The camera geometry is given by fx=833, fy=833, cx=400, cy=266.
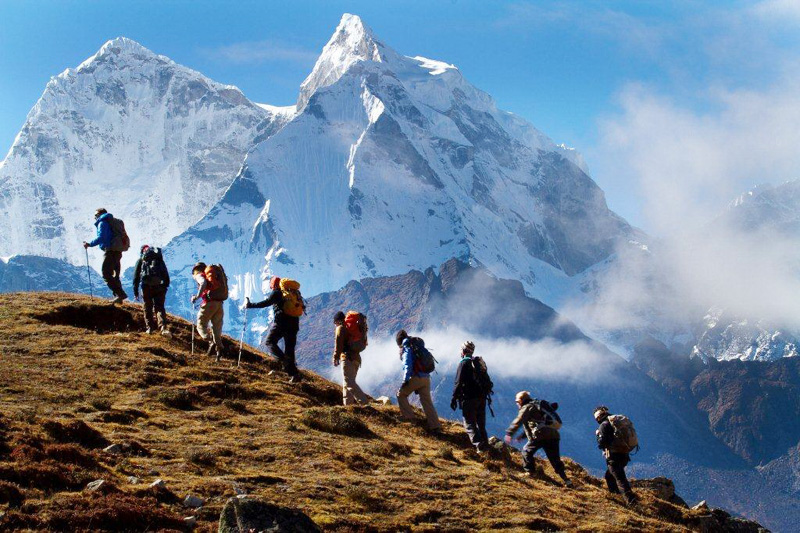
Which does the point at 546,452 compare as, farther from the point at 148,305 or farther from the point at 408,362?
the point at 148,305

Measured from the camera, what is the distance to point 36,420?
16.1 m

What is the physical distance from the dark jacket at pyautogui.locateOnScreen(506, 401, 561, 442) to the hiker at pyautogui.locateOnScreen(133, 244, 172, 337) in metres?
12.2

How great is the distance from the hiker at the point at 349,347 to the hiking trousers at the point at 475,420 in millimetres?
3888

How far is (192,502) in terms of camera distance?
1392 centimetres

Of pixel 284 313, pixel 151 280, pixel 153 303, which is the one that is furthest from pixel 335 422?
pixel 153 303

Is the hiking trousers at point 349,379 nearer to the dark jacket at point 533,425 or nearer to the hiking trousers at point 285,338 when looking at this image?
the hiking trousers at point 285,338

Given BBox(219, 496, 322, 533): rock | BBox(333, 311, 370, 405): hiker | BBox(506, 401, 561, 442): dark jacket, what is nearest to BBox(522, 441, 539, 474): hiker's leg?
BBox(506, 401, 561, 442): dark jacket

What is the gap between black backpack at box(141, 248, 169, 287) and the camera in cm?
2650

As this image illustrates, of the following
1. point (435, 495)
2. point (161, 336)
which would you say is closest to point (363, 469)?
point (435, 495)

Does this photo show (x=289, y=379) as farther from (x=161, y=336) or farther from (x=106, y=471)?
(x=106, y=471)

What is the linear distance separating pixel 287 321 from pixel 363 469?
806 centimetres

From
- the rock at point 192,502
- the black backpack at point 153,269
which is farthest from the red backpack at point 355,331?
the rock at point 192,502

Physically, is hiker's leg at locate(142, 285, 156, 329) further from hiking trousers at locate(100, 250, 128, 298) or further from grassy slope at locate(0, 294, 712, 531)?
hiking trousers at locate(100, 250, 128, 298)

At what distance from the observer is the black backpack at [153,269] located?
26.5 meters
